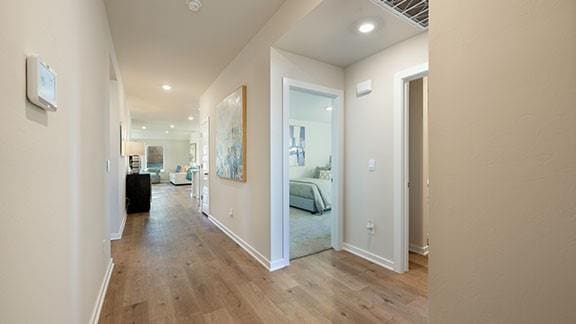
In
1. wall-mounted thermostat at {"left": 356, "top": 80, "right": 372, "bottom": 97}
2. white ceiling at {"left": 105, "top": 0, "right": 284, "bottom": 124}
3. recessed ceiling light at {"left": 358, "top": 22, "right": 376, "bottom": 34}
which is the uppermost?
white ceiling at {"left": 105, "top": 0, "right": 284, "bottom": 124}

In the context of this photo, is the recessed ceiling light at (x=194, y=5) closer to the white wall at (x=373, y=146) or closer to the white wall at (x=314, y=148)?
the white wall at (x=373, y=146)

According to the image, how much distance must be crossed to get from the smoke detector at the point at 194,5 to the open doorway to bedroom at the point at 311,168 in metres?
1.07

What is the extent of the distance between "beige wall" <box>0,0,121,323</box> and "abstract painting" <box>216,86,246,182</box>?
1.55m

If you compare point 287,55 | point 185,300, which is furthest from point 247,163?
point 185,300

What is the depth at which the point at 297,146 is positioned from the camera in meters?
6.92

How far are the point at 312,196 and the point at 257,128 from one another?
2.58m

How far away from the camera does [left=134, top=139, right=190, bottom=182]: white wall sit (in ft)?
39.2

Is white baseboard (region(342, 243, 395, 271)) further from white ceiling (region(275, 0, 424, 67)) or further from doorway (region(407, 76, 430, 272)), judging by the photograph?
white ceiling (region(275, 0, 424, 67))

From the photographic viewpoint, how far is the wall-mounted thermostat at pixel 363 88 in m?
2.66

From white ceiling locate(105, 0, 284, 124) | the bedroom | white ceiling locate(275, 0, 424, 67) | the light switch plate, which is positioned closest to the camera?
white ceiling locate(275, 0, 424, 67)

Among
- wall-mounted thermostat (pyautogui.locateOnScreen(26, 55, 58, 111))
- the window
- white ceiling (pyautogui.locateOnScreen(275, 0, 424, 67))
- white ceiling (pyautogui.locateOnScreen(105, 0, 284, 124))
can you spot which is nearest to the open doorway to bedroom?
white ceiling (pyautogui.locateOnScreen(275, 0, 424, 67))

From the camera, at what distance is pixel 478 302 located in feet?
2.88

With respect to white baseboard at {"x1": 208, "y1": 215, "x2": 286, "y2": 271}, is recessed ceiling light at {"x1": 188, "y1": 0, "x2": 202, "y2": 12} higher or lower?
higher

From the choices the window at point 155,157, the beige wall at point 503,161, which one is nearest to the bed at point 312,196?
the beige wall at point 503,161
